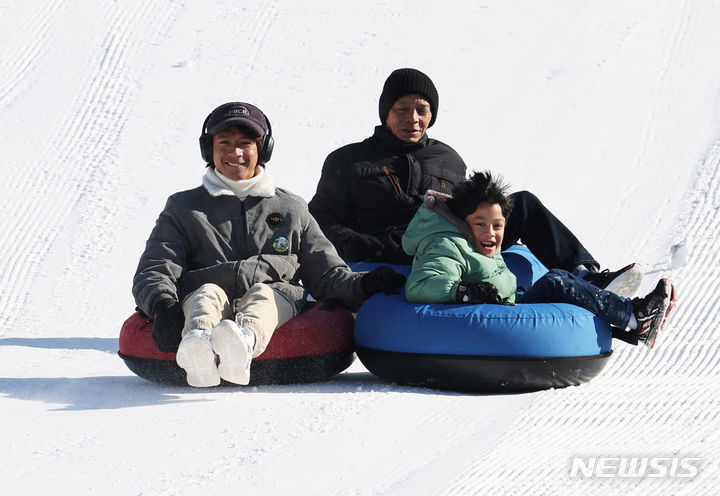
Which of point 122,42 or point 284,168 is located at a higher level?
point 122,42

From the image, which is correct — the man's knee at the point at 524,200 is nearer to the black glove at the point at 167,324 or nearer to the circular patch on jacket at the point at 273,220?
the circular patch on jacket at the point at 273,220

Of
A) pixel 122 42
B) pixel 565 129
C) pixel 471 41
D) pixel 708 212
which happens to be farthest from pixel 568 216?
pixel 122 42

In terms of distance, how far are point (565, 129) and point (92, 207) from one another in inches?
162

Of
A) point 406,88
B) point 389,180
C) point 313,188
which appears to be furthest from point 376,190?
point 313,188

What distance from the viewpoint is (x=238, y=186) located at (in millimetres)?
4887

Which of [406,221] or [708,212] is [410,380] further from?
[708,212]

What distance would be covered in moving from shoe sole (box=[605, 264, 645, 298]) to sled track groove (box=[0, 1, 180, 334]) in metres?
3.22

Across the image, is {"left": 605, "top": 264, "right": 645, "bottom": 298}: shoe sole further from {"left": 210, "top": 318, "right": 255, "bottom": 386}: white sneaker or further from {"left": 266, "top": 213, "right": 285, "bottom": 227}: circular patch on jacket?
{"left": 210, "top": 318, "right": 255, "bottom": 386}: white sneaker

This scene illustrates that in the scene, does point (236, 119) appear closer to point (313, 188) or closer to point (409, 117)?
point (409, 117)

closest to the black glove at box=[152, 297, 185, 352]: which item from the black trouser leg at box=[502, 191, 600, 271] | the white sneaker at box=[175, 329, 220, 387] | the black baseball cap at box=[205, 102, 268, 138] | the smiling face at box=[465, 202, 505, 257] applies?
the white sneaker at box=[175, 329, 220, 387]

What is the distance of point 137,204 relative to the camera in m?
8.63

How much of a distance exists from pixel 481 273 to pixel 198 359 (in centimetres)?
121

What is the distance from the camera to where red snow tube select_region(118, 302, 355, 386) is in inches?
184

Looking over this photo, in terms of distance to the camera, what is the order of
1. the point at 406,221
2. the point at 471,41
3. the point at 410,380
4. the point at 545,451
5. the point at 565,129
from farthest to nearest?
the point at 471,41, the point at 565,129, the point at 406,221, the point at 410,380, the point at 545,451
